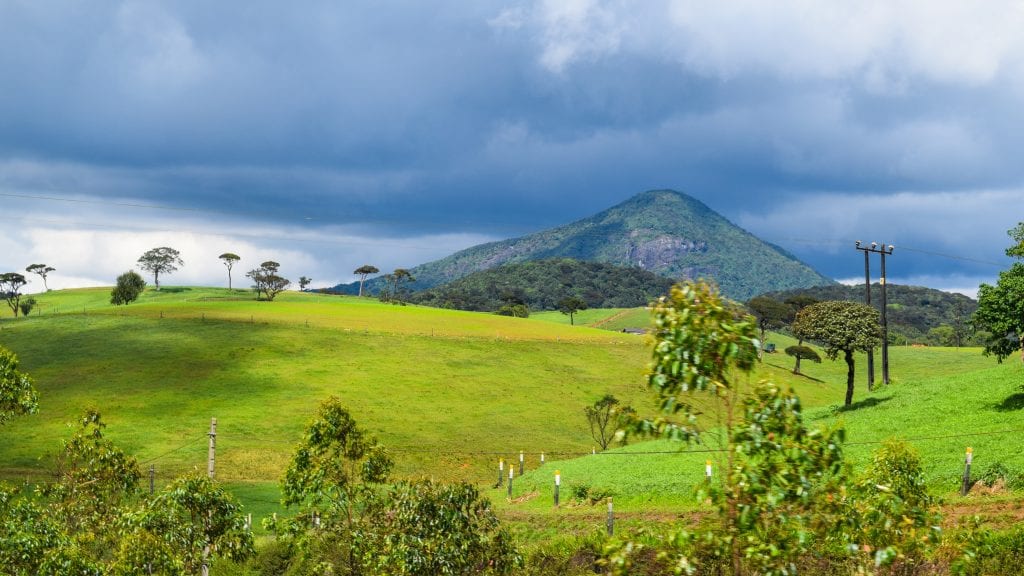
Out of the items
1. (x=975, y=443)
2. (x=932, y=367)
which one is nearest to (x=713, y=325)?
(x=975, y=443)

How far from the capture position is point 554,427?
3573 inches

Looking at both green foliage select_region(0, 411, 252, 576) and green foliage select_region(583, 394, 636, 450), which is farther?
green foliage select_region(583, 394, 636, 450)

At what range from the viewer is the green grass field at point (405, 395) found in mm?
51156

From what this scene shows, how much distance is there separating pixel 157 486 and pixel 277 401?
2746cm

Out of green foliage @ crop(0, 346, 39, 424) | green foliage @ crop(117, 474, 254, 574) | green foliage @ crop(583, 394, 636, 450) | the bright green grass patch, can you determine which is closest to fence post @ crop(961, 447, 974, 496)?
the bright green grass patch

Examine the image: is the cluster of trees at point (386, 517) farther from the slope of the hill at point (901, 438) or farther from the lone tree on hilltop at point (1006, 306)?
the lone tree on hilltop at point (1006, 306)

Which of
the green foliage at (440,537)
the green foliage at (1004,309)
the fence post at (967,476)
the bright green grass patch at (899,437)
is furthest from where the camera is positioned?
the green foliage at (1004,309)

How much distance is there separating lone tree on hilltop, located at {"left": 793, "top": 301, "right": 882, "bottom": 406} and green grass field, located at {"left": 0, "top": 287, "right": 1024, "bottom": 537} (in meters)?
4.35

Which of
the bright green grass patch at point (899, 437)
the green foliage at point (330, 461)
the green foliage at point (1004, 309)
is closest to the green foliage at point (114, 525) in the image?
the green foliage at point (330, 461)

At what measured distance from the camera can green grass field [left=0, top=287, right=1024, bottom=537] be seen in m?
51.2

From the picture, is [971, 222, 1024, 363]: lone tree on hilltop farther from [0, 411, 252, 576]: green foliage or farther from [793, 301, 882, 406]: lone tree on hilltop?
[0, 411, 252, 576]: green foliage

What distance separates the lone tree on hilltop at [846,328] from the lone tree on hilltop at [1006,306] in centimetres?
967

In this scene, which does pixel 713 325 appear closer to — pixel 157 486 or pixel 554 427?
pixel 157 486

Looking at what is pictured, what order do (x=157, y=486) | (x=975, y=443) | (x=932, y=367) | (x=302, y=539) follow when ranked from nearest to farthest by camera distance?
(x=302, y=539)
(x=975, y=443)
(x=157, y=486)
(x=932, y=367)
